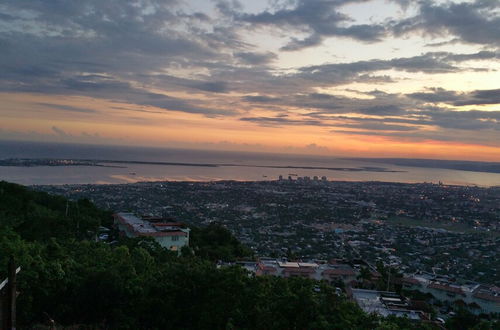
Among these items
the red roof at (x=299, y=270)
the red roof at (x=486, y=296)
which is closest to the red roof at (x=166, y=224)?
the red roof at (x=299, y=270)

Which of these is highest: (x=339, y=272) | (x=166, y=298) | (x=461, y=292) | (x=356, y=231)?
(x=166, y=298)

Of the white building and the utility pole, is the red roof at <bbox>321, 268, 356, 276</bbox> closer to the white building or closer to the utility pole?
the white building

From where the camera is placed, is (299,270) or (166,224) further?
(166,224)

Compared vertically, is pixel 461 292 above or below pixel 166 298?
below

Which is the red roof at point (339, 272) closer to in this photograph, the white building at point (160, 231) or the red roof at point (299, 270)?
the red roof at point (299, 270)

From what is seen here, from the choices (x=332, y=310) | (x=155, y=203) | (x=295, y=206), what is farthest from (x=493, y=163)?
(x=332, y=310)

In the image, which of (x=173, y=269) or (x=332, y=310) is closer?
(x=332, y=310)

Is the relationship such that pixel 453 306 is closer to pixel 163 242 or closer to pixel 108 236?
pixel 163 242

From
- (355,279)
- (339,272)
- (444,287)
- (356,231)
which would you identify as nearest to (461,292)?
(444,287)

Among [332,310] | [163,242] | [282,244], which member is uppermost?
[332,310]

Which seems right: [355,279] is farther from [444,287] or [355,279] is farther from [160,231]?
[160,231]

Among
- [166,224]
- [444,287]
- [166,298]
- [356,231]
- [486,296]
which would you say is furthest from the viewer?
[356,231]
